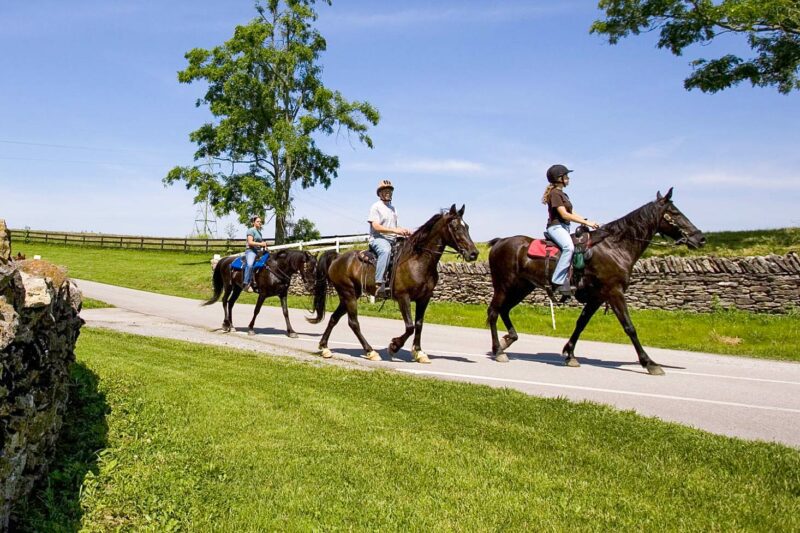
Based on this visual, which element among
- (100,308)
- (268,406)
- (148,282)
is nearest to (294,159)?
(148,282)

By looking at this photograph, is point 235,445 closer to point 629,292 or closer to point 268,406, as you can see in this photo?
point 268,406

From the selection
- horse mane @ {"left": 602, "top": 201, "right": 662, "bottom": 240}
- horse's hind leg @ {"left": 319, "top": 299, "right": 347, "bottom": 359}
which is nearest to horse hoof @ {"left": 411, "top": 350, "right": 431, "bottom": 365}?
horse's hind leg @ {"left": 319, "top": 299, "right": 347, "bottom": 359}

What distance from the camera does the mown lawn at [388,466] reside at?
4328 mm

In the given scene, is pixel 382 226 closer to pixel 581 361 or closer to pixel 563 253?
pixel 563 253

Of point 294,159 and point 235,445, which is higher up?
point 294,159

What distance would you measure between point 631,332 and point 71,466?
8133mm

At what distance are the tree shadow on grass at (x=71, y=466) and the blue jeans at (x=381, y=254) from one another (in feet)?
17.9

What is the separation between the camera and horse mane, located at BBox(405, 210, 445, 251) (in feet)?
37.6

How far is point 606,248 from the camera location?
11062 millimetres

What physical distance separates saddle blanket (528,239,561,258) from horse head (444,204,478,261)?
3.44ft

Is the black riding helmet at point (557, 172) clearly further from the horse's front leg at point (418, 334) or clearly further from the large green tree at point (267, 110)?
the large green tree at point (267, 110)

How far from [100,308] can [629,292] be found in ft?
51.9

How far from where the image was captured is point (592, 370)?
10.6 metres

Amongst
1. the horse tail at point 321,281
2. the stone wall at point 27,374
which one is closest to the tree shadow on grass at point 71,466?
the stone wall at point 27,374
